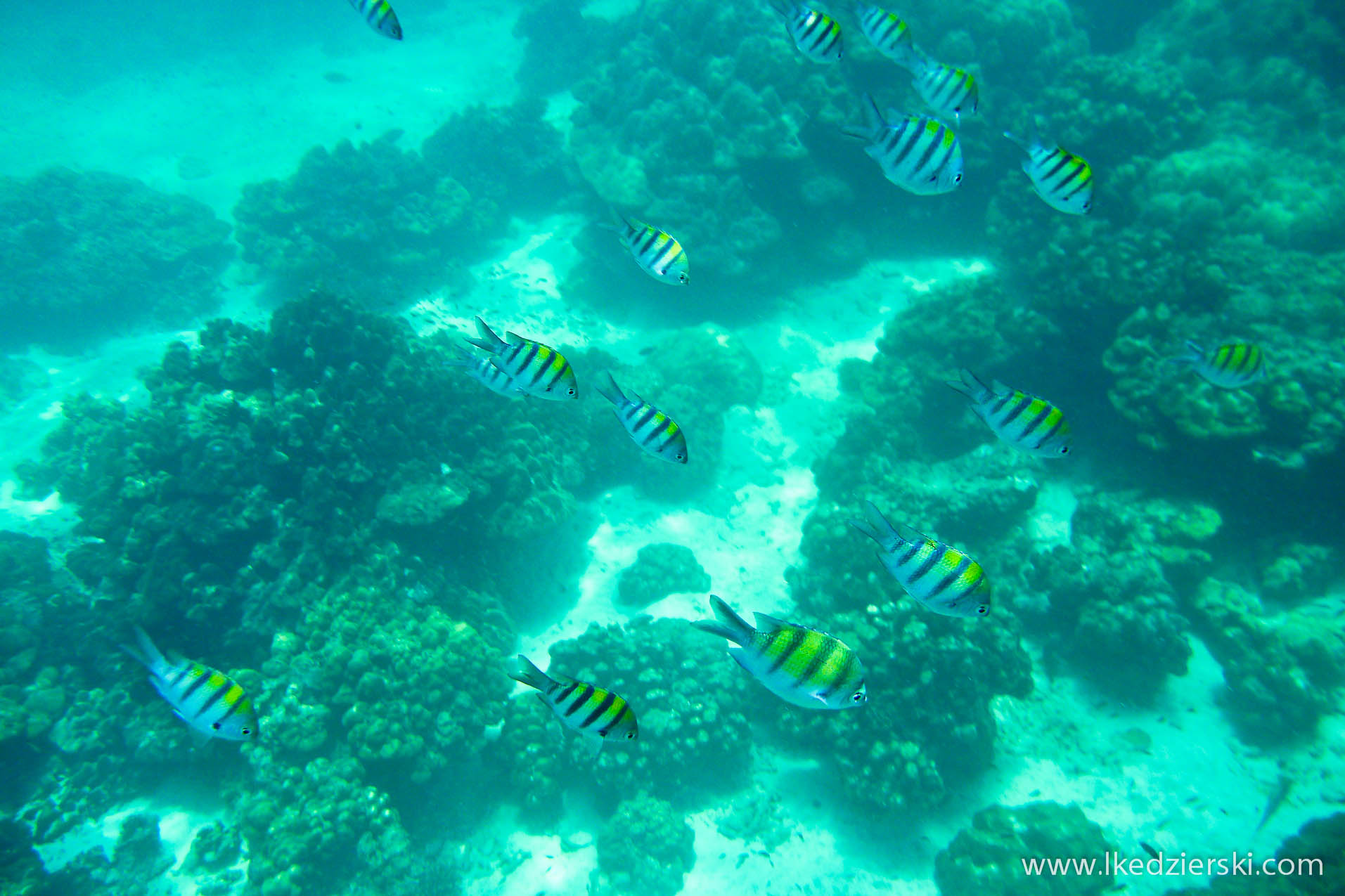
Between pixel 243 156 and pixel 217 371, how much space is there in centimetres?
2259

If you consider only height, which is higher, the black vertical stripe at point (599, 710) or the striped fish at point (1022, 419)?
the striped fish at point (1022, 419)

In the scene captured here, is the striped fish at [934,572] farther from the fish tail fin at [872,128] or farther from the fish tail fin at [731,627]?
the fish tail fin at [872,128]

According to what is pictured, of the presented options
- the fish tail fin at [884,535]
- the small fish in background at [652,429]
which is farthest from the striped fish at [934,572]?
the small fish in background at [652,429]

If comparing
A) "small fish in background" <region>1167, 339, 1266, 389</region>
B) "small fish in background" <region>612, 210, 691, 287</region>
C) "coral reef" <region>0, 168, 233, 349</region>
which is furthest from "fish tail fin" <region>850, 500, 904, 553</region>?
"coral reef" <region>0, 168, 233, 349</region>

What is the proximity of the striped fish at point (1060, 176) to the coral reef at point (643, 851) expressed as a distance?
24.2 ft

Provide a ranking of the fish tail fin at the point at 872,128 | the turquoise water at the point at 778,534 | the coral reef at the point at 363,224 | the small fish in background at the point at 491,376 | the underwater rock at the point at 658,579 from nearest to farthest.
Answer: the fish tail fin at the point at 872,128
the small fish in background at the point at 491,376
the turquoise water at the point at 778,534
the underwater rock at the point at 658,579
the coral reef at the point at 363,224

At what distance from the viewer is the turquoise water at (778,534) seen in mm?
6215

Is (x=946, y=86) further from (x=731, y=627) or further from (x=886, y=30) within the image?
(x=731, y=627)

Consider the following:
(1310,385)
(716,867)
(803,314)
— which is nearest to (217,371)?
(716,867)

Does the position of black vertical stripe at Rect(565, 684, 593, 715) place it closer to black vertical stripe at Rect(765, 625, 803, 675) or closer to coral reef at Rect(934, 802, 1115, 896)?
black vertical stripe at Rect(765, 625, 803, 675)

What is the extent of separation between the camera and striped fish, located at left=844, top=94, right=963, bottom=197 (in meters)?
3.91

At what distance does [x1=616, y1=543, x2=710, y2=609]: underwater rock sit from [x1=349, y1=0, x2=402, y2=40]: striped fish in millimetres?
7143

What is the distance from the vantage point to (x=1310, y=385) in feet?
22.4

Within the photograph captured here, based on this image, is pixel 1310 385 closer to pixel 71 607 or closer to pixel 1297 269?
pixel 1297 269
